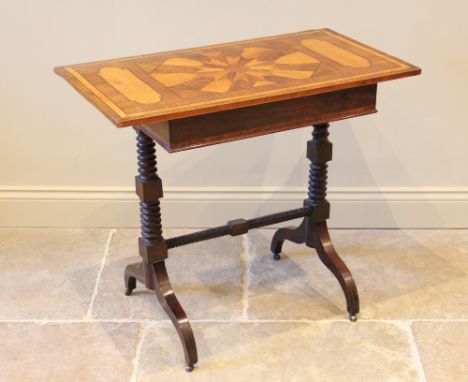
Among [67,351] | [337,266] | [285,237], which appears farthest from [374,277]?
[67,351]

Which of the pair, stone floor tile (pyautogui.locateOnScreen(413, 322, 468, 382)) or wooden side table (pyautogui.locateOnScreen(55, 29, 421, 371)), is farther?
stone floor tile (pyautogui.locateOnScreen(413, 322, 468, 382))

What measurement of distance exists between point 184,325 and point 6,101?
1.34 m

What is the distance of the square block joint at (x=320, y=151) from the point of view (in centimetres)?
292

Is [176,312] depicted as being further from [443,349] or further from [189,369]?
[443,349]

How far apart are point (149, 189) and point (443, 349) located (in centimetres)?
117

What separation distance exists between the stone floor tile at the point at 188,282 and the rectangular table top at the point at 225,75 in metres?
0.96

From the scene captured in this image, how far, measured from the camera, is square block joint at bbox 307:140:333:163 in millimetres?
2920

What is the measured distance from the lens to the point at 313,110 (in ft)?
8.24

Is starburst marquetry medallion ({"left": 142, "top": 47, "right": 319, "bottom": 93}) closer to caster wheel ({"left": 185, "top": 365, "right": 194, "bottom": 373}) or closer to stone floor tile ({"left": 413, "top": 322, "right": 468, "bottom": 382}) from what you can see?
caster wheel ({"left": 185, "top": 365, "right": 194, "bottom": 373})

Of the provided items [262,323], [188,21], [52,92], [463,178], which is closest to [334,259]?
[262,323]

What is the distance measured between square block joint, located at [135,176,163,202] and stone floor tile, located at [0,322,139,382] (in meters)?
0.55

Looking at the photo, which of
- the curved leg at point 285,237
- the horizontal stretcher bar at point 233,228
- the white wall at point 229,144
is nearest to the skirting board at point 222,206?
the white wall at point 229,144

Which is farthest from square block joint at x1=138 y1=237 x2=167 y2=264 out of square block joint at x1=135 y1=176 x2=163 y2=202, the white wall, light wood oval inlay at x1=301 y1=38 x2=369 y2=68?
light wood oval inlay at x1=301 y1=38 x2=369 y2=68

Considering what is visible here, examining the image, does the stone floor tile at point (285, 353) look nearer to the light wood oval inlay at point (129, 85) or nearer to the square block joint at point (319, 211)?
the square block joint at point (319, 211)
